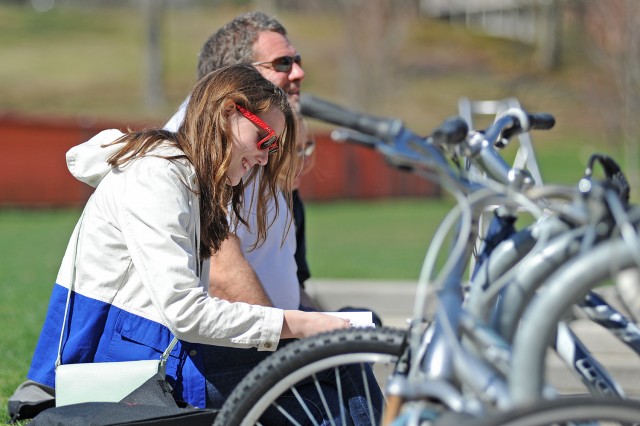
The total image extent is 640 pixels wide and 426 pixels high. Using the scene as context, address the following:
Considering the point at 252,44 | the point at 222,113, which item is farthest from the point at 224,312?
the point at 252,44

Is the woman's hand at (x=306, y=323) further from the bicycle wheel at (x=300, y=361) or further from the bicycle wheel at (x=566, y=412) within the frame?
the bicycle wheel at (x=566, y=412)

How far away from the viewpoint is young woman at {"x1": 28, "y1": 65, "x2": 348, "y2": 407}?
9.72ft

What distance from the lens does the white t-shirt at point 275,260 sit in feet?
12.2

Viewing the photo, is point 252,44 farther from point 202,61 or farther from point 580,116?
point 580,116

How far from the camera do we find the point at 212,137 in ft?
10.2

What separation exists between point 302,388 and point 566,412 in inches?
40.0

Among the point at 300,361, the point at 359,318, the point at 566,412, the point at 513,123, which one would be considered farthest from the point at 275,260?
the point at 566,412

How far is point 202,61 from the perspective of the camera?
4594 mm

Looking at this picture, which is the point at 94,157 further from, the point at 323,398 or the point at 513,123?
the point at 513,123

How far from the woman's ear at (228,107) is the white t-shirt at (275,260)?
0.59m

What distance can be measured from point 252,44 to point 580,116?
146 ft

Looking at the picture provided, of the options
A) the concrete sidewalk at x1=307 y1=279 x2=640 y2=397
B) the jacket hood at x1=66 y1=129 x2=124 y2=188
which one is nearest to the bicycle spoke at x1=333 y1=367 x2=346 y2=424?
the jacket hood at x1=66 y1=129 x2=124 y2=188

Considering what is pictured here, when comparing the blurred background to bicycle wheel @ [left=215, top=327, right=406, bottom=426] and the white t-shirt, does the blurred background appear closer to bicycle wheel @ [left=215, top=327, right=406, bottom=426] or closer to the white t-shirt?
the white t-shirt

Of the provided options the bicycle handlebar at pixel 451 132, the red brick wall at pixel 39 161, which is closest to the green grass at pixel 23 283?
the bicycle handlebar at pixel 451 132
